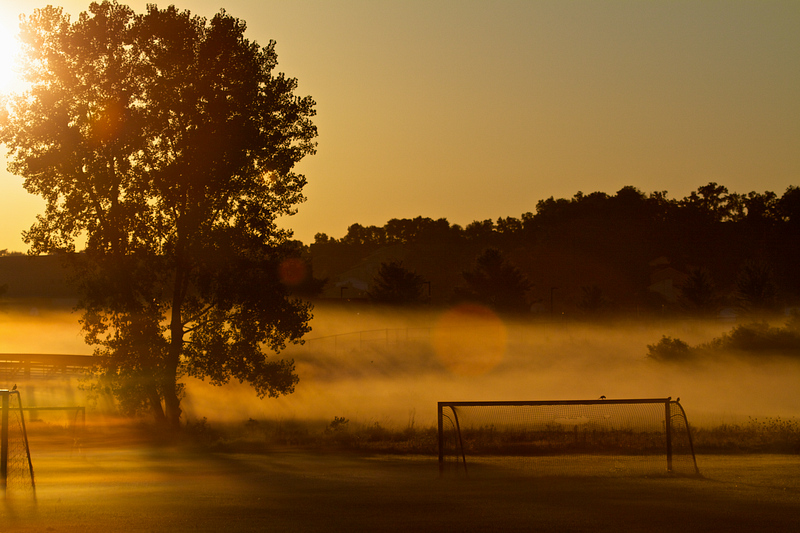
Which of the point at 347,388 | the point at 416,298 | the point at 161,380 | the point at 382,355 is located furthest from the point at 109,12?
the point at 416,298

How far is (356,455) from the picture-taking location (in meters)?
22.7

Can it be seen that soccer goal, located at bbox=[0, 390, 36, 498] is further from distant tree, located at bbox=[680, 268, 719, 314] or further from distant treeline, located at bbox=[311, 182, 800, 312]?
distant treeline, located at bbox=[311, 182, 800, 312]

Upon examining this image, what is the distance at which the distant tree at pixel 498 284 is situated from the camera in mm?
90062

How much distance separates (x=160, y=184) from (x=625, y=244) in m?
140

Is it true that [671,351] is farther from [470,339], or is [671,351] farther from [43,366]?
[43,366]

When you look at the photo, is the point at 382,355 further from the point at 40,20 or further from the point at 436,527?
the point at 436,527

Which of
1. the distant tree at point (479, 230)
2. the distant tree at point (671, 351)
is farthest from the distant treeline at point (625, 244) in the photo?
the distant tree at point (671, 351)

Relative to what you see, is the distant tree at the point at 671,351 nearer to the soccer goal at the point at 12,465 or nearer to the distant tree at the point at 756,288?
the distant tree at the point at 756,288

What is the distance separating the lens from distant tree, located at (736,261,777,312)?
73.6 meters

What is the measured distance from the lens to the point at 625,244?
520 ft

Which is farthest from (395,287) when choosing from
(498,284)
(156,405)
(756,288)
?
(156,405)

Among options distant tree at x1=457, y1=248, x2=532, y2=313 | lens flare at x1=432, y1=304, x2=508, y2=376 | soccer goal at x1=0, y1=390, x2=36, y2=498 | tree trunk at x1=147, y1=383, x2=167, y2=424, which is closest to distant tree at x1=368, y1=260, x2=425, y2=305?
lens flare at x1=432, y1=304, x2=508, y2=376

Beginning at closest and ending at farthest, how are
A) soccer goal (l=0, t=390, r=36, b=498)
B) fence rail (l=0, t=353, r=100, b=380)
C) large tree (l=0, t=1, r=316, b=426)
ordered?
soccer goal (l=0, t=390, r=36, b=498)
large tree (l=0, t=1, r=316, b=426)
fence rail (l=0, t=353, r=100, b=380)

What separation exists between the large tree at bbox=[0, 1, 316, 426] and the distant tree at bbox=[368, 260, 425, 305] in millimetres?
61253
